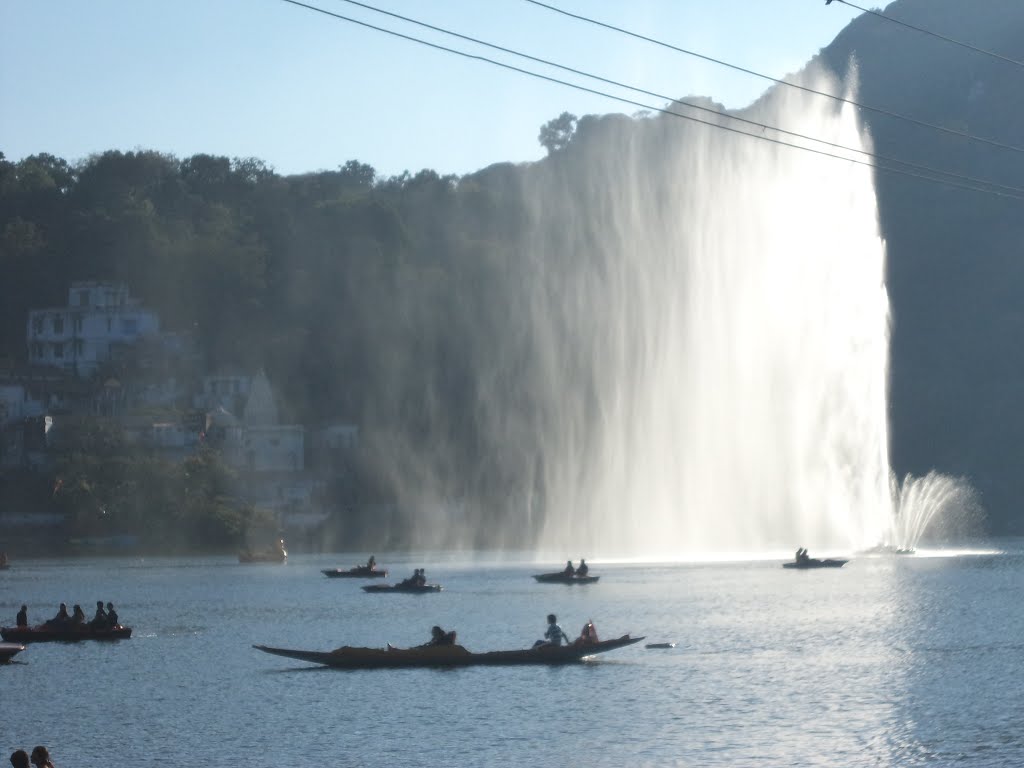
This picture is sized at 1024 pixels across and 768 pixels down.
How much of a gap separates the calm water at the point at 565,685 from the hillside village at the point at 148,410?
2340 inches

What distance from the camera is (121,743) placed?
39.1m

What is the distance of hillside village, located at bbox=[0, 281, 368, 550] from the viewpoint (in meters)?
140

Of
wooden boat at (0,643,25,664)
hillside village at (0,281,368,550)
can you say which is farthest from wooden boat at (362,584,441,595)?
hillside village at (0,281,368,550)

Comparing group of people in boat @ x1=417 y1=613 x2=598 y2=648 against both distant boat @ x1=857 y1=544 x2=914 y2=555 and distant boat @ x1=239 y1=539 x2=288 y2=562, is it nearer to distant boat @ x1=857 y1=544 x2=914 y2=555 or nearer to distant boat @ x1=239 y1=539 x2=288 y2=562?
distant boat @ x1=857 y1=544 x2=914 y2=555

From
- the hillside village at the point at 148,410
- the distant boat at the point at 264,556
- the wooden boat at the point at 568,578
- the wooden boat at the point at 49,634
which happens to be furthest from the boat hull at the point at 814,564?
the hillside village at the point at 148,410

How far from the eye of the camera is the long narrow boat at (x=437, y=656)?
47.2m

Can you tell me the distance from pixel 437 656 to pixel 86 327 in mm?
118991

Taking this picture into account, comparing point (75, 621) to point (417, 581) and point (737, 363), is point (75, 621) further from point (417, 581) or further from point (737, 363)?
point (737, 363)

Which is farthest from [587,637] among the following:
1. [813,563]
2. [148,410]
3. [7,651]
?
[148,410]

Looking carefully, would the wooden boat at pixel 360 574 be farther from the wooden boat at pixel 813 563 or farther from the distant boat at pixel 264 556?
the distant boat at pixel 264 556

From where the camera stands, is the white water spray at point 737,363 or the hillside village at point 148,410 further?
the hillside village at point 148,410

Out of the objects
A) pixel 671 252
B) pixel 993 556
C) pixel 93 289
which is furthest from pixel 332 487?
pixel 993 556

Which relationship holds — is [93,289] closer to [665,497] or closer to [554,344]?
[554,344]

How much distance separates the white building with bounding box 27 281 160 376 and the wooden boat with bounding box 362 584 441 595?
81667 mm
